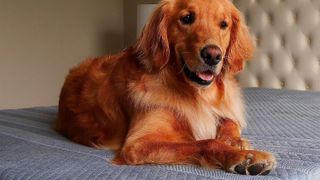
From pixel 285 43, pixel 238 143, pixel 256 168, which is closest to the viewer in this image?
pixel 256 168

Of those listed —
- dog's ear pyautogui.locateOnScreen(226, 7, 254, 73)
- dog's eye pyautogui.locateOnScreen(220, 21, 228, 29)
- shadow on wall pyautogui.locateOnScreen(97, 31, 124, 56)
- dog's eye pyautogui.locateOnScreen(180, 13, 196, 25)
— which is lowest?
shadow on wall pyautogui.locateOnScreen(97, 31, 124, 56)

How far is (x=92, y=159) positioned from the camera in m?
1.23

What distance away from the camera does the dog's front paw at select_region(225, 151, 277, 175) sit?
1.03 m

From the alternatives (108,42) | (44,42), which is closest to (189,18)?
(44,42)

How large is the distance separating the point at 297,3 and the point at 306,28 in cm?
19

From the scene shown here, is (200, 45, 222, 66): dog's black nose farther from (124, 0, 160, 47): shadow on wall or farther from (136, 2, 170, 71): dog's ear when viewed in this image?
(124, 0, 160, 47): shadow on wall

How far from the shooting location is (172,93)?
1.39m

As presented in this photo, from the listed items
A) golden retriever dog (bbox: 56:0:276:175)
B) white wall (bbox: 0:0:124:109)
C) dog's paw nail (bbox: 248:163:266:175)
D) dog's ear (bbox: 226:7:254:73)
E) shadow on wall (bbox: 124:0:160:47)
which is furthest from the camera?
shadow on wall (bbox: 124:0:160:47)

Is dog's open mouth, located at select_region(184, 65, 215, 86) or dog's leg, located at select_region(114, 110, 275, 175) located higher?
dog's open mouth, located at select_region(184, 65, 215, 86)

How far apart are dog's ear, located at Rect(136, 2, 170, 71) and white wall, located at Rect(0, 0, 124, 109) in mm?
2246

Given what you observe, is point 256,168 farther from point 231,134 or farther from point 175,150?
point 231,134

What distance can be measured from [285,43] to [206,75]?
2.09m

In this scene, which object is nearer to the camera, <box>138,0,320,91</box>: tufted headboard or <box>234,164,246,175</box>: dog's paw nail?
<box>234,164,246,175</box>: dog's paw nail

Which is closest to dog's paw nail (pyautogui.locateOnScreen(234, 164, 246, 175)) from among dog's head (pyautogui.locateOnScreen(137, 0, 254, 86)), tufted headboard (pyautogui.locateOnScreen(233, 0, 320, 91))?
dog's head (pyautogui.locateOnScreen(137, 0, 254, 86))
